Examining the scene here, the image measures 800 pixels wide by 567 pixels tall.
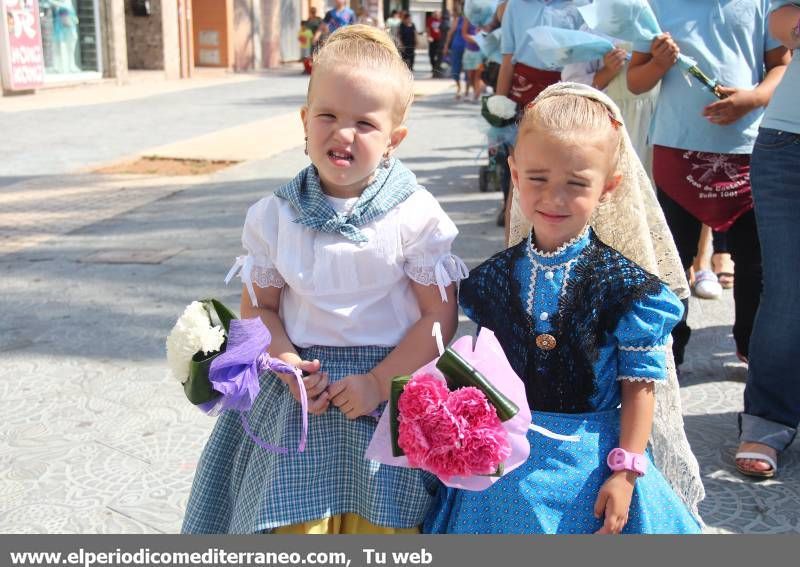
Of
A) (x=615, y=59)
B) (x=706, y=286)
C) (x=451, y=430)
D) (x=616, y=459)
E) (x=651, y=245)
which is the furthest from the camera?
(x=706, y=286)

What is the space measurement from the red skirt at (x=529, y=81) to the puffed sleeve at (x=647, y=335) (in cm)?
314

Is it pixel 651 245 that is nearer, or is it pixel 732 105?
pixel 651 245

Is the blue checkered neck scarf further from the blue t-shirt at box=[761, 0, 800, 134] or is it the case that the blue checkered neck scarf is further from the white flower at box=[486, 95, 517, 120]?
the white flower at box=[486, 95, 517, 120]

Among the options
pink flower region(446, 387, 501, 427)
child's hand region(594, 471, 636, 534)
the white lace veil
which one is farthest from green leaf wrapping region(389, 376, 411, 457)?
the white lace veil

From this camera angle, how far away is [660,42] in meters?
3.16

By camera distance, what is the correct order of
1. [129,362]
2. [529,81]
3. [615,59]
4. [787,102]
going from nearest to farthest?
1. [787,102]
2. [615,59]
3. [129,362]
4. [529,81]

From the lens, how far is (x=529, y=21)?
479 cm

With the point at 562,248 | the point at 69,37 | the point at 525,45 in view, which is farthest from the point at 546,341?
the point at 69,37

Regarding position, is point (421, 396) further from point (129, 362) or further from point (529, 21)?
point (529, 21)

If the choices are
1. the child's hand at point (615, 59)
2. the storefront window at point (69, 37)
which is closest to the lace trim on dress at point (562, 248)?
the child's hand at point (615, 59)

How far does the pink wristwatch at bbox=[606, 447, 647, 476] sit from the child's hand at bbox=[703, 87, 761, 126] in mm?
1789

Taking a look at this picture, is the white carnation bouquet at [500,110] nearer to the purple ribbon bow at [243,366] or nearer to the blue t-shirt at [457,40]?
the purple ribbon bow at [243,366]

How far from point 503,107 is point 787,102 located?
7.92ft

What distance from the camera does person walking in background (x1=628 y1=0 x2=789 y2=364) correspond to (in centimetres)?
323
